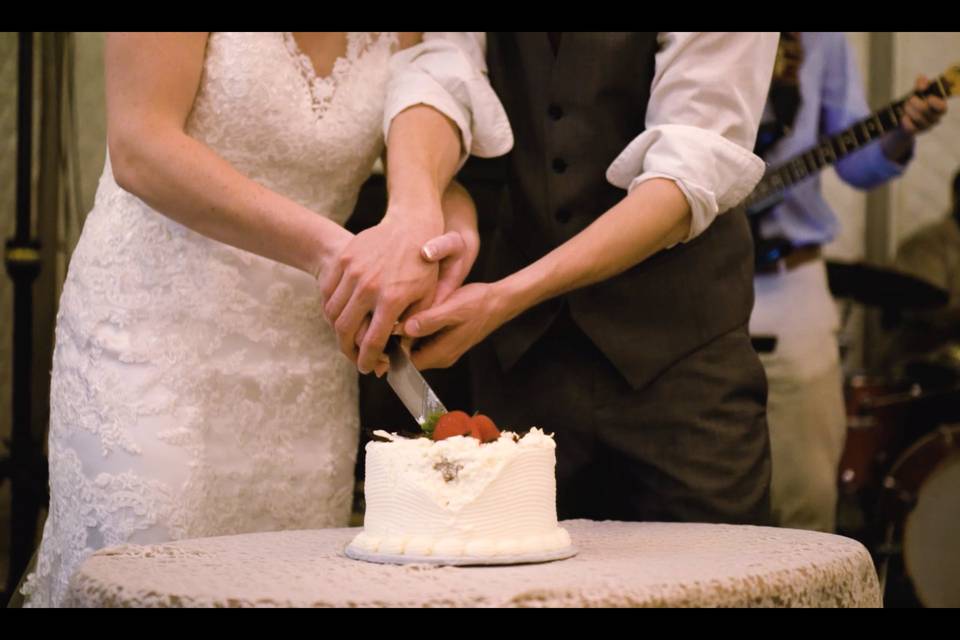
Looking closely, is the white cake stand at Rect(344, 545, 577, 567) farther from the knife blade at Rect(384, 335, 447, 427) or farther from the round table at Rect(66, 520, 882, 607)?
the knife blade at Rect(384, 335, 447, 427)

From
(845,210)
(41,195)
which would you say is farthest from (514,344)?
(845,210)

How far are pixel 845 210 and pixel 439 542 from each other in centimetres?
465

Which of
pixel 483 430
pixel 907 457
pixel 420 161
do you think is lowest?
pixel 907 457

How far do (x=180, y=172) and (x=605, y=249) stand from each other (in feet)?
1.94

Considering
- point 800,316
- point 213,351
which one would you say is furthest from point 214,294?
point 800,316

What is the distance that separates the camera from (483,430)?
1234mm

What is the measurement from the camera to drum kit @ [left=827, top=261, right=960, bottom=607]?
3.98m

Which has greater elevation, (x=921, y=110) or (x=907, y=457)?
(x=921, y=110)

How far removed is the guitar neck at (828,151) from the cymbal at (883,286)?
1100mm

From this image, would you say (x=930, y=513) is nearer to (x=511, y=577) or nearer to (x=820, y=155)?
(x=820, y=155)

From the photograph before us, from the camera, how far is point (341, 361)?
183 cm

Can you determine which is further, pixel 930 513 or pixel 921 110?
pixel 930 513

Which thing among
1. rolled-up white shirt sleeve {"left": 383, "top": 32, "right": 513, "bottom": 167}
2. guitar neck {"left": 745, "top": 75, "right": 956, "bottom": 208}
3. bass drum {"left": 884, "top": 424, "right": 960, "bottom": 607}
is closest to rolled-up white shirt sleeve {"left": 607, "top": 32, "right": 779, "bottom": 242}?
rolled-up white shirt sleeve {"left": 383, "top": 32, "right": 513, "bottom": 167}
